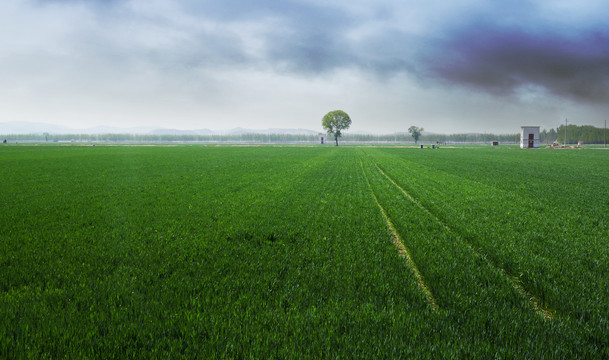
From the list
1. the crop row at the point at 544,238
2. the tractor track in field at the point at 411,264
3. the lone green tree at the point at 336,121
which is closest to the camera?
the crop row at the point at 544,238

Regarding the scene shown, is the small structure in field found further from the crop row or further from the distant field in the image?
the distant field

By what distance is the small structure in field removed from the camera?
3645 inches

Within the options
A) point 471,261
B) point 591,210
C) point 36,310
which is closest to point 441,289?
point 471,261

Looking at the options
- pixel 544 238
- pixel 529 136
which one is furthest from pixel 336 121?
pixel 544 238

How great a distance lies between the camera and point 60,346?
132 inches

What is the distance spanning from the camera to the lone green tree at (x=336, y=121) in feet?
417

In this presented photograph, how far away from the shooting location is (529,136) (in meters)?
92.9

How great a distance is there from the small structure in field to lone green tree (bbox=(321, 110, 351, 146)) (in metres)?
60.4

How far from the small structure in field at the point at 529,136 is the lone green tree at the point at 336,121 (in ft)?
198

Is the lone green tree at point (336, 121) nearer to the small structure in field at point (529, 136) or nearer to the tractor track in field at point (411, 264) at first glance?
the small structure in field at point (529, 136)

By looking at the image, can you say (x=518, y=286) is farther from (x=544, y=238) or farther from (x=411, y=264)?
(x=544, y=238)

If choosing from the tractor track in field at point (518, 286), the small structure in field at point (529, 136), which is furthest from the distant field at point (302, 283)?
the small structure in field at point (529, 136)

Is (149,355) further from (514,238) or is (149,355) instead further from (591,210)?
(591,210)

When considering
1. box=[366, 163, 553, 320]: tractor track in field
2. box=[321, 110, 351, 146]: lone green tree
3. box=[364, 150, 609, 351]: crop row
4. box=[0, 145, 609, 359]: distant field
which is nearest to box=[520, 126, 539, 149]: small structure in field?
box=[321, 110, 351, 146]: lone green tree
